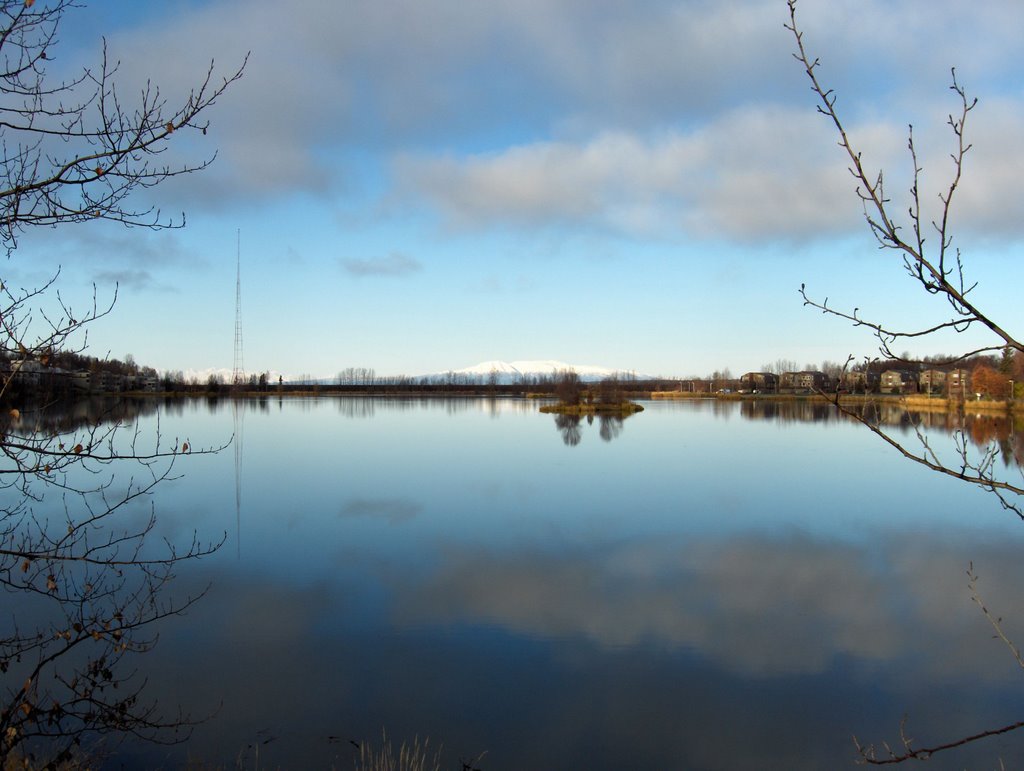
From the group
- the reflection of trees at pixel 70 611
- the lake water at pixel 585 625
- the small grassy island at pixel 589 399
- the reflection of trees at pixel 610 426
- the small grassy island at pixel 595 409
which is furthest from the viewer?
the small grassy island at pixel 589 399

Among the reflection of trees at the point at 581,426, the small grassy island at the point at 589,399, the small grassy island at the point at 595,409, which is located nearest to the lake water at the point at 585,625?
the reflection of trees at the point at 581,426

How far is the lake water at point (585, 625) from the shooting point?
566cm

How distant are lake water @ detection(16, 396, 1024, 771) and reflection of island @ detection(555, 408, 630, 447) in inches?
493

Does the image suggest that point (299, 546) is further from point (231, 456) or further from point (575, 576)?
point (231, 456)

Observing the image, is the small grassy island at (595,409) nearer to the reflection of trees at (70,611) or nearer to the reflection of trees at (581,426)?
the reflection of trees at (581,426)

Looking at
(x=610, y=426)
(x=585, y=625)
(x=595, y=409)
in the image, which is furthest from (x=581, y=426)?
(x=585, y=625)

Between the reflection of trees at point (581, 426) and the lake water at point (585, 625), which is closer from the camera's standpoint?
the lake water at point (585, 625)

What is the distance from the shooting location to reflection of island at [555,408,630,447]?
1168 inches

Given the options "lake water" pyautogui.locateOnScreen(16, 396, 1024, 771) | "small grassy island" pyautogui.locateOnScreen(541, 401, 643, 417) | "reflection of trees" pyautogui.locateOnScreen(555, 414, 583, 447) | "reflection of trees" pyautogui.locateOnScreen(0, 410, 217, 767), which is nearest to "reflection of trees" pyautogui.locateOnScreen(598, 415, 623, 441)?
"reflection of trees" pyautogui.locateOnScreen(555, 414, 583, 447)

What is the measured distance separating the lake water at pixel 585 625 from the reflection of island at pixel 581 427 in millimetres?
12518

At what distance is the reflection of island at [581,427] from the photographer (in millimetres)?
29672

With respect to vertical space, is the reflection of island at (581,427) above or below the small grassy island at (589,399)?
below

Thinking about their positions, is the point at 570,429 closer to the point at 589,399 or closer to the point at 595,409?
the point at 595,409

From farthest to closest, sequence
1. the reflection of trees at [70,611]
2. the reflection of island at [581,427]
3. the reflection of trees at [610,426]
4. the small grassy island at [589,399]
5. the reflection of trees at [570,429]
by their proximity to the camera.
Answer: the small grassy island at [589,399] < the reflection of trees at [610,426] < the reflection of island at [581,427] < the reflection of trees at [570,429] < the reflection of trees at [70,611]
